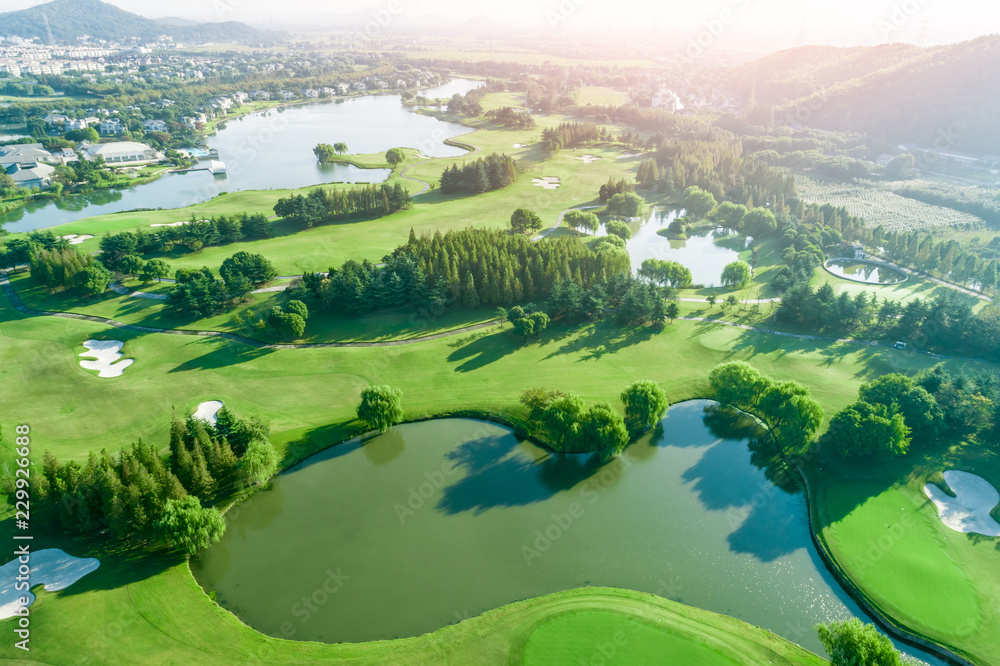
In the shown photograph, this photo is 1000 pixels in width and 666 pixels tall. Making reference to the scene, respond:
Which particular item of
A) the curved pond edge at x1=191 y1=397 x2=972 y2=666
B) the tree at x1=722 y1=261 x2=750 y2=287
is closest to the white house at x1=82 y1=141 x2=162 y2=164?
A: the curved pond edge at x1=191 y1=397 x2=972 y2=666

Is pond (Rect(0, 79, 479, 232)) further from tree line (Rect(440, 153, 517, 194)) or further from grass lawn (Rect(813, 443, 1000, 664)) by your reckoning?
grass lawn (Rect(813, 443, 1000, 664))

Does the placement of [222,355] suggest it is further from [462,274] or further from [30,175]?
[30,175]

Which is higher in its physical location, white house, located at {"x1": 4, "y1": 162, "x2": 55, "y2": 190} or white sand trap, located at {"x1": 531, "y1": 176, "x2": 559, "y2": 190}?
white house, located at {"x1": 4, "y1": 162, "x2": 55, "y2": 190}

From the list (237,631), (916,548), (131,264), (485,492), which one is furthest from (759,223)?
(131,264)

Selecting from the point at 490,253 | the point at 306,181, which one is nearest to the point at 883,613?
the point at 490,253

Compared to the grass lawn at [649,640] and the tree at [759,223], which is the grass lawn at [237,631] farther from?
the tree at [759,223]

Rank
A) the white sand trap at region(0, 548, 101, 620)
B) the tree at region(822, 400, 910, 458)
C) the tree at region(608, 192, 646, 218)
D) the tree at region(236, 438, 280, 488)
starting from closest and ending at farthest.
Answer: the white sand trap at region(0, 548, 101, 620)
the tree at region(236, 438, 280, 488)
the tree at region(822, 400, 910, 458)
the tree at region(608, 192, 646, 218)

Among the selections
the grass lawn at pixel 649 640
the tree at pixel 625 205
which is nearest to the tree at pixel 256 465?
the grass lawn at pixel 649 640
